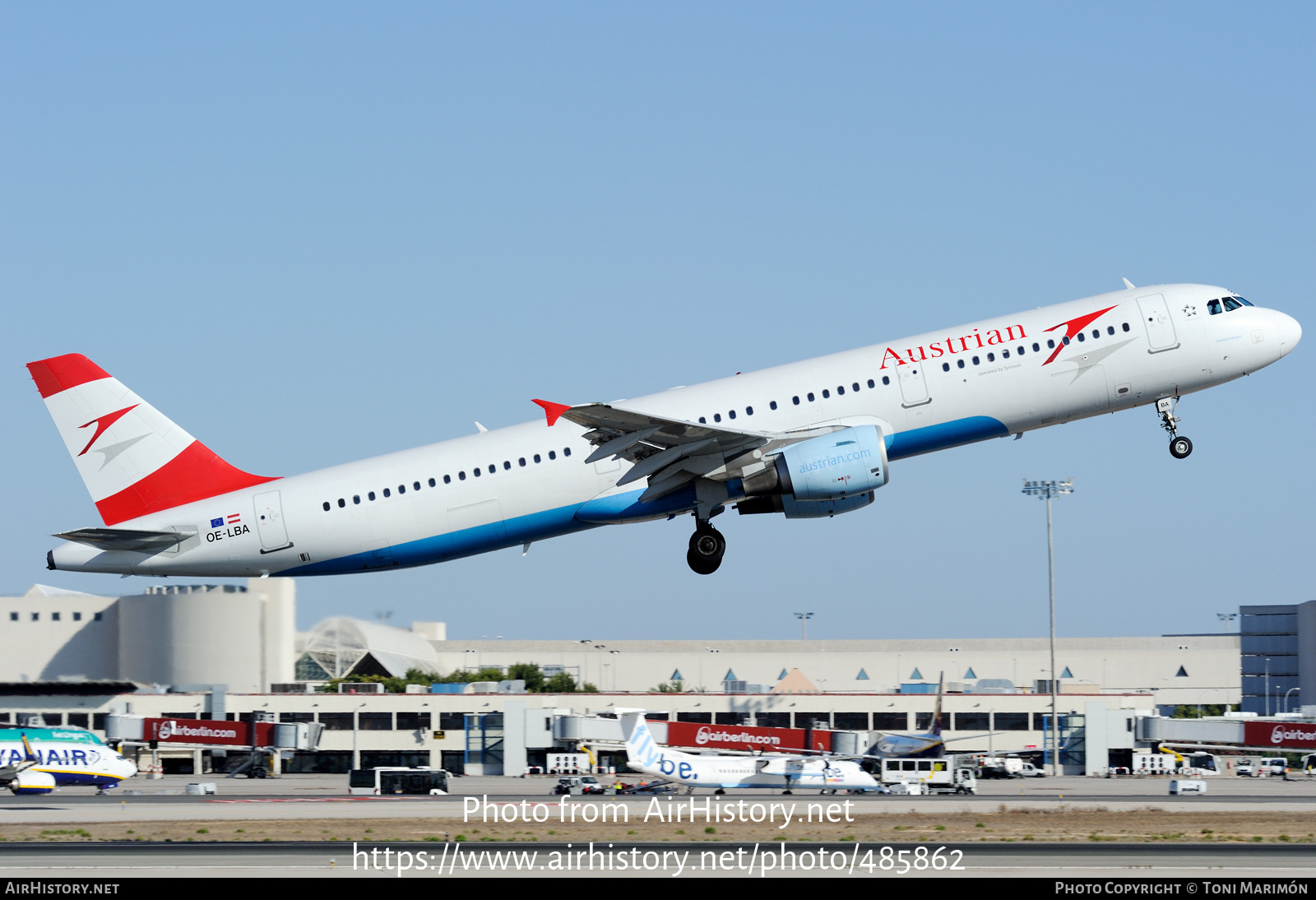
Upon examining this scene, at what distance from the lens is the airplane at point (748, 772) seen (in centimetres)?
5703

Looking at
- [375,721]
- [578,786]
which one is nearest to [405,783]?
[578,786]

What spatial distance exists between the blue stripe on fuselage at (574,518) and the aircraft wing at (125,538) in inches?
181

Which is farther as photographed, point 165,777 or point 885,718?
point 885,718

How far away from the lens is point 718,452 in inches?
1563

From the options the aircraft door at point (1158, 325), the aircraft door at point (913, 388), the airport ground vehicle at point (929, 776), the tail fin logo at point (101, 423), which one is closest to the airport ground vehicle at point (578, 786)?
the airport ground vehicle at point (929, 776)

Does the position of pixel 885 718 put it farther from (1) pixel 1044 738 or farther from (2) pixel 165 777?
(2) pixel 165 777

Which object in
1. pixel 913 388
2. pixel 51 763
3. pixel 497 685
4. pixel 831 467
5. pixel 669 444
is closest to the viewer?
pixel 831 467

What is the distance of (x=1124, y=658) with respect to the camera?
436 feet

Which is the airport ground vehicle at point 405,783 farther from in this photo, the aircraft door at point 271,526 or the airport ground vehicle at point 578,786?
the aircraft door at point 271,526

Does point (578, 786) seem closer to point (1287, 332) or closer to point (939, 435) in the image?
point (939, 435)

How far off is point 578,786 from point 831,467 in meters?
26.3

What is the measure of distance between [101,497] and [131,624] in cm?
7519

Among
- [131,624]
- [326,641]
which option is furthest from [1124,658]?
[131,624]

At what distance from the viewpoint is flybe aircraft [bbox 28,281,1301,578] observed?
39.8 m
